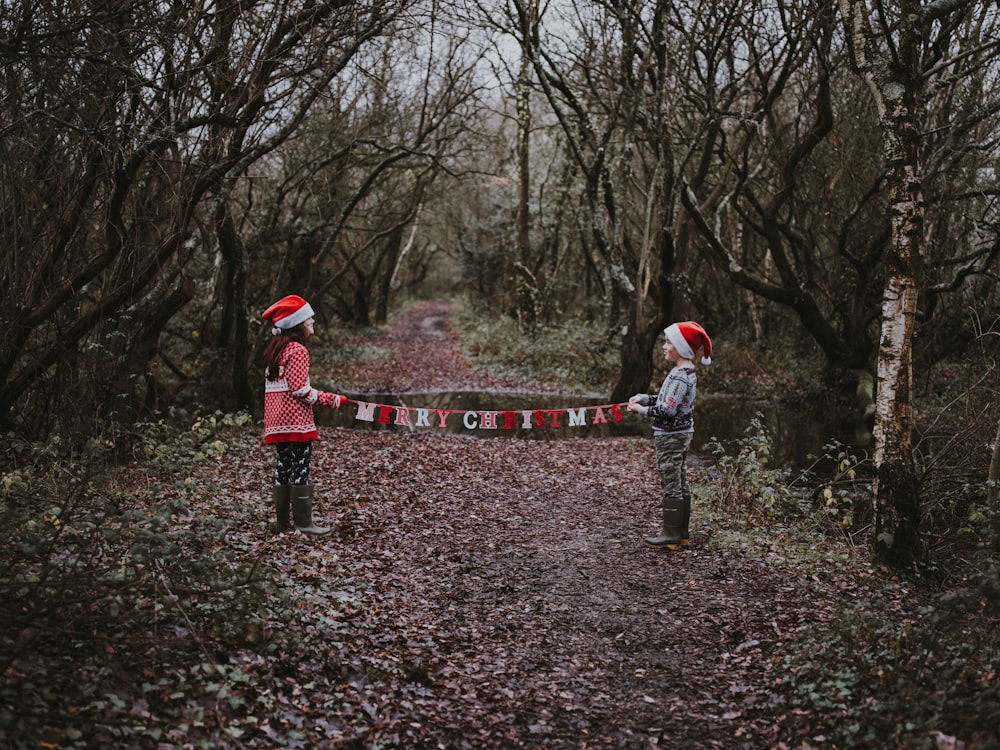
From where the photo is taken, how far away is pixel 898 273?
643cm

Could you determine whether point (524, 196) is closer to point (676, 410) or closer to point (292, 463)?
point (676, 410)

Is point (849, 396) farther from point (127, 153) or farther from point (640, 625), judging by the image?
point (127, 153)

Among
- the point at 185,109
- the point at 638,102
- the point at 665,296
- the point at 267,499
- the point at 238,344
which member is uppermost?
the point at 638,102

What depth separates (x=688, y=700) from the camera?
4.88 metres

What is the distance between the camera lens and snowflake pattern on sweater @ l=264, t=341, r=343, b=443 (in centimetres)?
701

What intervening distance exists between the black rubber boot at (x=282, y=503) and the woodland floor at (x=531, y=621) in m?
0.25

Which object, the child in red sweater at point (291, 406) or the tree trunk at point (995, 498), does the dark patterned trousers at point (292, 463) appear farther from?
the tree trunk at point (995, 498)

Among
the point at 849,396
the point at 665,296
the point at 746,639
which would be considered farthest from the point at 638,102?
the point at 746,639

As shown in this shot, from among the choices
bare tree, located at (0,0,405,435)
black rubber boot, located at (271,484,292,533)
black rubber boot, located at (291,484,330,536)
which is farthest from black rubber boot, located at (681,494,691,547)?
bare tree, located at (0,0,405,435)

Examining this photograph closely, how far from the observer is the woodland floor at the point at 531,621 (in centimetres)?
454

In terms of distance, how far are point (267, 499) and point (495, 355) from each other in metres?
17.5

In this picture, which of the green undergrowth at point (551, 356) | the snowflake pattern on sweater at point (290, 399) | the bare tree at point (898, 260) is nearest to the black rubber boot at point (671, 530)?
the bare tree at point (898, 260)

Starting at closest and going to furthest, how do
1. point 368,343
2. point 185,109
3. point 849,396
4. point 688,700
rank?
point 688,700 → point 185,109 → point 849,396 → point 368,343

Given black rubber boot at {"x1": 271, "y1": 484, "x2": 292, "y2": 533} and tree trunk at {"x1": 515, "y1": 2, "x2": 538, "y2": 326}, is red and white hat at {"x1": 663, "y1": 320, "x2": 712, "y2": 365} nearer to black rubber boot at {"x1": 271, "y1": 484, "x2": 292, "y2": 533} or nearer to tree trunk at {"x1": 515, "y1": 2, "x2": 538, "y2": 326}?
Answer: black rubber boot at {"x1": 271, "y1": 484, "x2": 292, "y2": 533}
